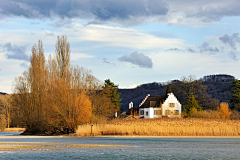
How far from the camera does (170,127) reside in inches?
1607

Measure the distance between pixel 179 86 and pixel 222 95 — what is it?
68312mm

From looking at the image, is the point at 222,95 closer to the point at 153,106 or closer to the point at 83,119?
the point at 153,106

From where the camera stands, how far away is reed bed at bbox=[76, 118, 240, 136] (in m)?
40.2

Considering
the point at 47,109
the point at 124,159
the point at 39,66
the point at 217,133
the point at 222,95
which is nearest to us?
the point at 124,159

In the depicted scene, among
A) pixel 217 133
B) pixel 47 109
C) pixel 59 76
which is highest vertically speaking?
pixel 59 76

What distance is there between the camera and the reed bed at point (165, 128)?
1585 inches

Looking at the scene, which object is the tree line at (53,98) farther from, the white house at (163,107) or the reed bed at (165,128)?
the white house at (163,107)

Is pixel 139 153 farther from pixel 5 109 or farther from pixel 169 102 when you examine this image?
pixel 5 109

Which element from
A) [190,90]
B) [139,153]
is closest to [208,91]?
[190,90]

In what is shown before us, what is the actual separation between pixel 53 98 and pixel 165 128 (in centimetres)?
1638

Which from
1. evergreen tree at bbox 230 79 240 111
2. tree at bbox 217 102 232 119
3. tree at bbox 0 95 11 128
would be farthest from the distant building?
tree at bbox 0 95 11 128

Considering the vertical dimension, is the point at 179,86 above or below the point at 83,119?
above

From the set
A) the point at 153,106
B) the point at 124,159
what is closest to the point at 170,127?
the point at 124,159

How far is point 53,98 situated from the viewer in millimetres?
46812
